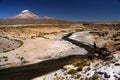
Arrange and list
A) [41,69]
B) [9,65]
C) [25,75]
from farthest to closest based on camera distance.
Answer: [9,65], [41,69], [25,75]

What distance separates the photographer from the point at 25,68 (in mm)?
32094

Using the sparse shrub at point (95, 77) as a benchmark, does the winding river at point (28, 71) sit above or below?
below

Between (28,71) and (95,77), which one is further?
(28,71)

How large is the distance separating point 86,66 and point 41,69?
7.79 meters

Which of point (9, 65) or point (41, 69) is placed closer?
point (41, 69)

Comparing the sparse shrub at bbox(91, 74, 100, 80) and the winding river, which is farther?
the winding river

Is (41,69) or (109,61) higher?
(109,61)

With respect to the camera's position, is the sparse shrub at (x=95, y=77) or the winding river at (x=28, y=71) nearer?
the sparse shrub at (x=95, y=77)

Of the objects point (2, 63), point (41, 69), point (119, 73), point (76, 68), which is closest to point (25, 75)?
point (41, 69)

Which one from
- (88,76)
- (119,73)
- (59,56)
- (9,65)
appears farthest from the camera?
(59,56)

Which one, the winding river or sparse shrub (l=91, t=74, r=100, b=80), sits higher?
sparse shrub (l=91, t=74, r=100, b=80)

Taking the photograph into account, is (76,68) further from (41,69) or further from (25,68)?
(25,68)

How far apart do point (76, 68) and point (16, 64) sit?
11.9 meters

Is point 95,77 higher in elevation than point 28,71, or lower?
higher
